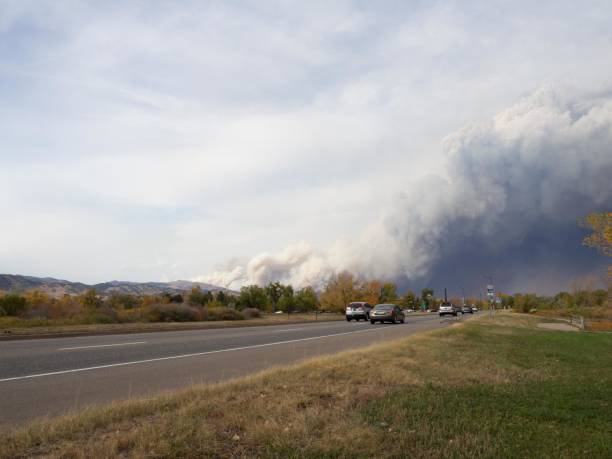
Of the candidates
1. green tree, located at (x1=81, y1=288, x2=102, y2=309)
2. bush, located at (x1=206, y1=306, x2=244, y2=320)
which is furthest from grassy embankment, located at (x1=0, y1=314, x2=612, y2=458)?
bush, located at (x1=206, y1=306, x2=244, y2=320)

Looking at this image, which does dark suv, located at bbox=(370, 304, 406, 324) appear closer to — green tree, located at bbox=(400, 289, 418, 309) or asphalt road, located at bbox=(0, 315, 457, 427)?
asphalt road, located at bbox=(0, 315, 457, 427)

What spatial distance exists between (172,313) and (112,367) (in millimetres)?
30186

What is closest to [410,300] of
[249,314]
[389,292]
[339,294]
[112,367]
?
[389,292]

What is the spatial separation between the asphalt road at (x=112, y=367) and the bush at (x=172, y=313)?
21892mm

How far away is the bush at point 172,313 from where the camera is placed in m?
40.3

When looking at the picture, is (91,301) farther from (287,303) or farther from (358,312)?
(287,303)

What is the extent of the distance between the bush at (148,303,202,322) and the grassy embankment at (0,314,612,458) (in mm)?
32053

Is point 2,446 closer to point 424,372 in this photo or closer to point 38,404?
point 38,404

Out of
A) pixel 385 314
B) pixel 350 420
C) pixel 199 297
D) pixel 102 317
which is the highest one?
pixel 199 297

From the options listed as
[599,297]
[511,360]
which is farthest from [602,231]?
[599,297]

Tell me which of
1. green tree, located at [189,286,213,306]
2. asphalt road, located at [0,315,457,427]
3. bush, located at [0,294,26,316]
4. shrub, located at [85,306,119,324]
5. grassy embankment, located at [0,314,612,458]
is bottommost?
asphalt road, located at [0,315,457,427]

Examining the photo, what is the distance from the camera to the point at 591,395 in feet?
28.1

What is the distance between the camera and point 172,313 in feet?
136

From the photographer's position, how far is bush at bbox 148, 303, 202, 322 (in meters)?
40.3
